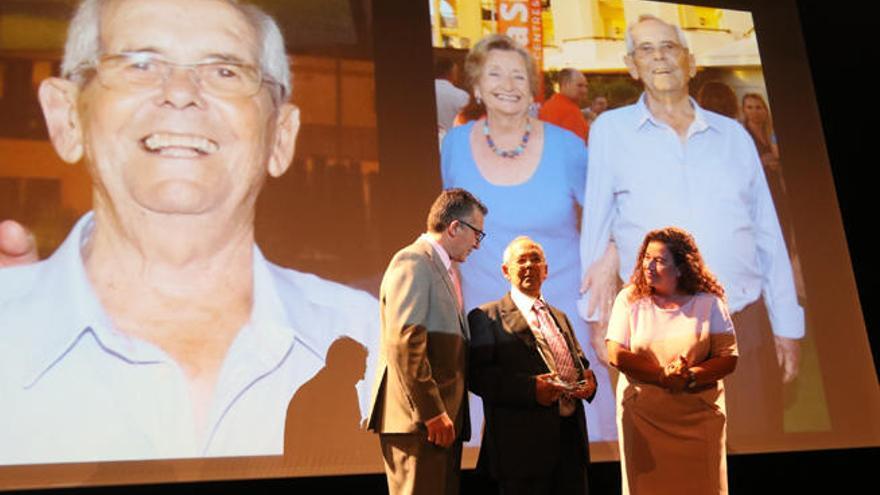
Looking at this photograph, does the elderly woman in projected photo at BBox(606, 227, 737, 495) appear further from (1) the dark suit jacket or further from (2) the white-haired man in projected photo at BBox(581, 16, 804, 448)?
(2) the white-haired man in projected photo at BBox(581, 16, 804, 448)

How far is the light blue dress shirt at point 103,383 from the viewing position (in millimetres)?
3016

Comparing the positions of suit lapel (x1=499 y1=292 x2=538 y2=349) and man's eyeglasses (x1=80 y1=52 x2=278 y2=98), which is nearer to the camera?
suit lapel (x1=499 y1=292 x2=538 y2=349)

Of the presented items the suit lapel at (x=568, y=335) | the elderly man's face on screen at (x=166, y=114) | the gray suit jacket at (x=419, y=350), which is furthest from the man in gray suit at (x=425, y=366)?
the elderly man's face on screen at (x=166, y=114)

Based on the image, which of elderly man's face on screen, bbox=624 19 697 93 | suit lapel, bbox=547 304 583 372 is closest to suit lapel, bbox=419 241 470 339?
suit lapel, bbox=547 304 583 372

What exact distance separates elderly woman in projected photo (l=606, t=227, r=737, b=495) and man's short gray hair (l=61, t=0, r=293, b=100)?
186 centimetres

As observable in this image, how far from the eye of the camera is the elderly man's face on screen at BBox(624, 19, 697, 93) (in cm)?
415

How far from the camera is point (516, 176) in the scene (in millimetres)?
3742

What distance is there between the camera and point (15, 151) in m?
3.24

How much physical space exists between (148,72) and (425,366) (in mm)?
1901

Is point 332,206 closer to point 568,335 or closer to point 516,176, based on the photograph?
point 516,176

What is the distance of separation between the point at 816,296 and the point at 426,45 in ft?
7.27

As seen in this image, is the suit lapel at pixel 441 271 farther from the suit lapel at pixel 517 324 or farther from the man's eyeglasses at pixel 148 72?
the man's eyeglasses at pixel 148 72

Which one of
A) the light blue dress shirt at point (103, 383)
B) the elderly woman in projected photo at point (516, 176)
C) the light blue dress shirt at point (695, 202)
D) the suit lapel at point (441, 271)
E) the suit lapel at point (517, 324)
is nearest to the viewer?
the suit lapel at point (441, 271)

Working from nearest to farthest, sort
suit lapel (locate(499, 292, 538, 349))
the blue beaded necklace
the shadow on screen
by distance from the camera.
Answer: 1. suit lapel (locate(499, 292, 538, 349))
2. the shadow on screen
3. the blue beaded necklace
